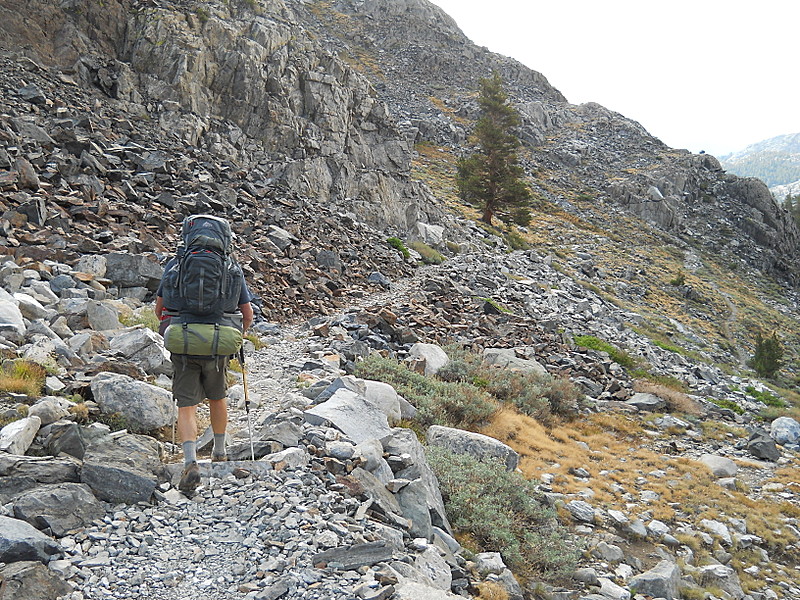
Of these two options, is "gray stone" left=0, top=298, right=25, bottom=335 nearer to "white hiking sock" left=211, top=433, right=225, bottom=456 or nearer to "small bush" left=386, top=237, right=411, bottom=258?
"white hiking sock" left=211, top=433, right=225, bottom=456

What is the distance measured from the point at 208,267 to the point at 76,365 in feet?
9.01

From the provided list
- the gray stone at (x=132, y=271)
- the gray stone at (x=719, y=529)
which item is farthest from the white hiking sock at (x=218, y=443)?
the gray stone at (x=719, y=529)

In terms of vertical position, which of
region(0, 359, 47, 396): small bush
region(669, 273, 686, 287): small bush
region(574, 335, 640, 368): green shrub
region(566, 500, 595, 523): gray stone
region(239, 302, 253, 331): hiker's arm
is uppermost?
region(669, 273, 686, 287): small bush

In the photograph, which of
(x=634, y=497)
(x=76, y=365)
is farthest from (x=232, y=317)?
(x=634, y=497)

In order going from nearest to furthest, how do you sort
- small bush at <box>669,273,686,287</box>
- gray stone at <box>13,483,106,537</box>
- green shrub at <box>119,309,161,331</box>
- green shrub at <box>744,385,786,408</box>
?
gray stone at <box>13,483,106,537</box> → green shrub at <box>119,309,161,331</box> → green shrub at <box>744,385,786,408</box> → small bush at <box>669,273,686,287</box>

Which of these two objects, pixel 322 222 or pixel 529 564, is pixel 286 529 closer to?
pixel 529 564

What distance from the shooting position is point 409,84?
240 feet

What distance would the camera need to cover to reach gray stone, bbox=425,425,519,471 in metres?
8.02

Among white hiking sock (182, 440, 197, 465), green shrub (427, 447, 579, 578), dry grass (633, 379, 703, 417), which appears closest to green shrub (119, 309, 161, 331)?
white hiking sock (182, 440, 197, 465)

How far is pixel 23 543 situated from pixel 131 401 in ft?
6.72

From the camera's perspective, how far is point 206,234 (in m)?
4.85

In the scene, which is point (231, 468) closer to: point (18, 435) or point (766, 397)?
point (18, 435)

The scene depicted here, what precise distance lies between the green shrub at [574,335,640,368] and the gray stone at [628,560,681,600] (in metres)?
11.7

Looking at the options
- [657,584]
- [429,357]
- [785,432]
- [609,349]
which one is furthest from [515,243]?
[657,584]
